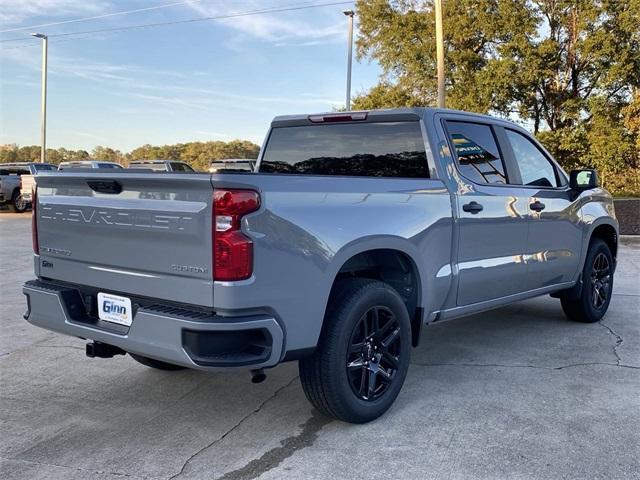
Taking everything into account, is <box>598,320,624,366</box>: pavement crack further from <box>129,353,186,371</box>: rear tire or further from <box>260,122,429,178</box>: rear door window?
<box>129,353,186,371</box>: rear tire

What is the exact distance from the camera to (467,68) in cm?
2420

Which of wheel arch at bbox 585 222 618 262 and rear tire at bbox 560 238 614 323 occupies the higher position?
wheel arch at bbox 585 222 618 262

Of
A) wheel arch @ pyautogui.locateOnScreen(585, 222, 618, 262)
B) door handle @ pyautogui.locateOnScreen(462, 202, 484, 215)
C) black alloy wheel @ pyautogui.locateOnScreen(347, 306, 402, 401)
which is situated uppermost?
door handle @ pyautogui.locateOnScreen(462, 202, 484, 215)

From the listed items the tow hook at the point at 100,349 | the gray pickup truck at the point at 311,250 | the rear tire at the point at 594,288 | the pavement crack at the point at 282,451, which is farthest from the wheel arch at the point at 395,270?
the rear tire at the point at 594,288

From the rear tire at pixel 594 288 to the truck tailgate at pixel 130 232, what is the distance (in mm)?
4425

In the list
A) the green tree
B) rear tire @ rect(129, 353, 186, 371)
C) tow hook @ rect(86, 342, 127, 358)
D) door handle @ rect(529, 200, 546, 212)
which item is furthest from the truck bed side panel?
the green tree

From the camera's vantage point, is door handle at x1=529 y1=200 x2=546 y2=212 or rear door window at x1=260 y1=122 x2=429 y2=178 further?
door handle at x1=529 y1=200 x2=546 y2=212

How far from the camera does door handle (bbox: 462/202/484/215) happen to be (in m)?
4.40

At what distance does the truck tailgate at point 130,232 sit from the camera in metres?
3.02

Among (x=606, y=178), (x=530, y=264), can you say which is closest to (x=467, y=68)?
(x=606, y=178)

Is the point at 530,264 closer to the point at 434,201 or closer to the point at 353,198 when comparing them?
the point at 434,201

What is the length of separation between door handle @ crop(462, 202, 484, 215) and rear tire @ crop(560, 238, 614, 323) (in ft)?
7.18

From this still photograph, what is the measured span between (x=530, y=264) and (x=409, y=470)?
8.55ft

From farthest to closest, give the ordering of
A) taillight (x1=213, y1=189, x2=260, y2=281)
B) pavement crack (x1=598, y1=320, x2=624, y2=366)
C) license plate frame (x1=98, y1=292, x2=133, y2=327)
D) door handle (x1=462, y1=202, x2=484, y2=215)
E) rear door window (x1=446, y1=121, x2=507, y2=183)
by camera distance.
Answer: pavement crack (x1=598, y1=320, x2=624, y2=366) → rear door window (x1=446, y1=121, x2=507, y2=183) → door handle (x1=462, y1=202, x2=484, y2=215) → license plate frame (x1=98, y1=292, x2=133, y2=327) → taillight (x1=213, y1=189, x2=260, y2=281)
